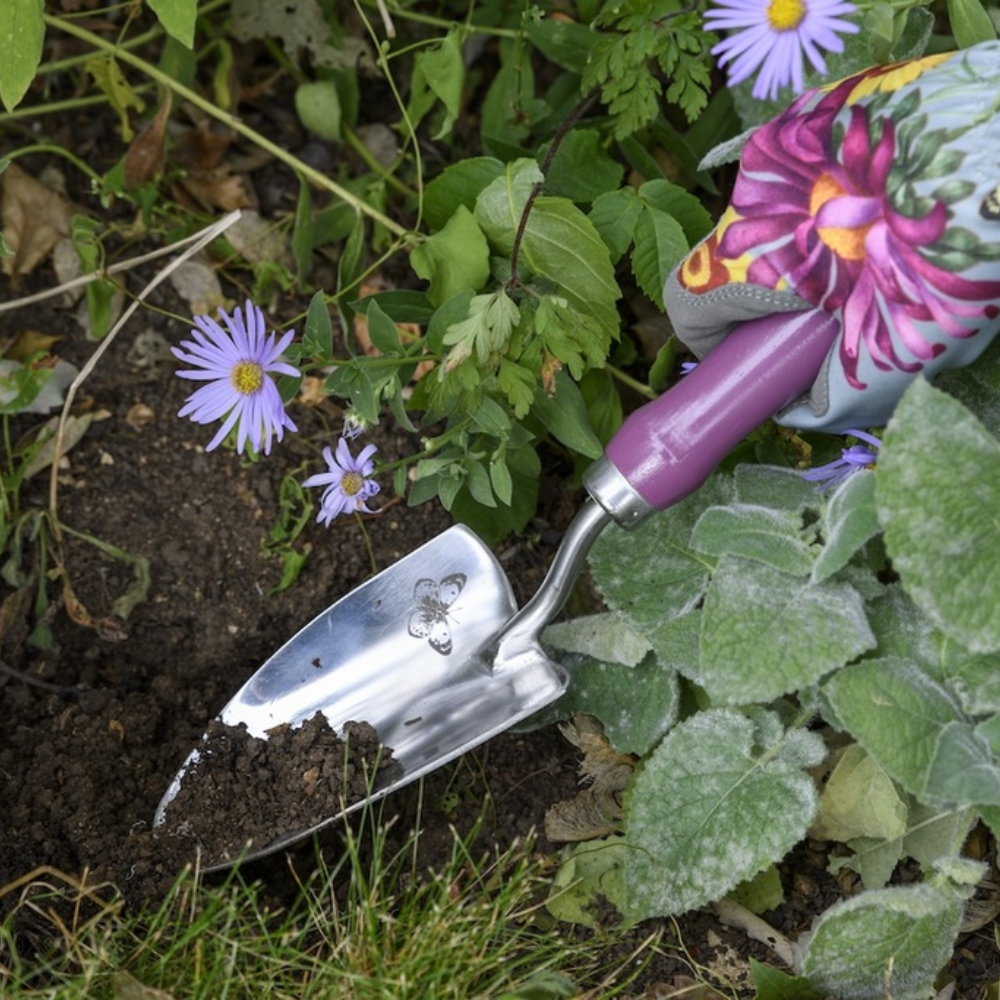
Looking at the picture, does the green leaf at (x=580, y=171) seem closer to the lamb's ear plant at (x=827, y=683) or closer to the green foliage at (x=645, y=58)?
the green foliage at (x=645, y=58)

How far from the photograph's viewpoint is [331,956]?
1.19 metres

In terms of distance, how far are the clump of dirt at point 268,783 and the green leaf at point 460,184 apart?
506 mm

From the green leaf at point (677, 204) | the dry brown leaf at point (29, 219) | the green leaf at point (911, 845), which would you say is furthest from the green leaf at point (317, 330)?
the green leaf at point (911, 845)

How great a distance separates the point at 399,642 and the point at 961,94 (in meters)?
0.71

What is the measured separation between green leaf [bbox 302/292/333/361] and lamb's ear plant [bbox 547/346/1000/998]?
340 mm

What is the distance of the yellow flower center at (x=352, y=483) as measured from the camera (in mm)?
1280

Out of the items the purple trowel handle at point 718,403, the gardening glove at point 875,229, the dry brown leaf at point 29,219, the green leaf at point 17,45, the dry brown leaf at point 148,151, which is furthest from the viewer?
the dry brown leaf at point 29,219

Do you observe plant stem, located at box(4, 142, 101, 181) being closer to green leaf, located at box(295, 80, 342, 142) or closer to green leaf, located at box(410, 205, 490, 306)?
green leaf, located at box(295, 80, 342, 142)

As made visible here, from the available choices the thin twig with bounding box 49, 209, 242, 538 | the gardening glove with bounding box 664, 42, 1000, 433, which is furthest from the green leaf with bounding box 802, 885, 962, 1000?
the thin twig with bounding box 49, 209, 242, 538

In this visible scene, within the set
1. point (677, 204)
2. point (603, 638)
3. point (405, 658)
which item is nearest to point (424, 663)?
point (405, 658)

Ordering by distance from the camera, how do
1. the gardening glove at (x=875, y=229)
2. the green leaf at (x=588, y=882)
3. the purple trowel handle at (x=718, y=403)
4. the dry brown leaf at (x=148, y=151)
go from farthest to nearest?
the dry brown leaf at (x=148, y=151) → the green leaf at (x=588, y=882) → the purple trowel handle at (x=718, y=403) → the gardening glove at (x=875, y=229)

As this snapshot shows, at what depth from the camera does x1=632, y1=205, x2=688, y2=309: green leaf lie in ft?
4.18

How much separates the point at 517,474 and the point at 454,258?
0.77 feet

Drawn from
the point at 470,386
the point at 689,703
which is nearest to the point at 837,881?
the point at 689,703
